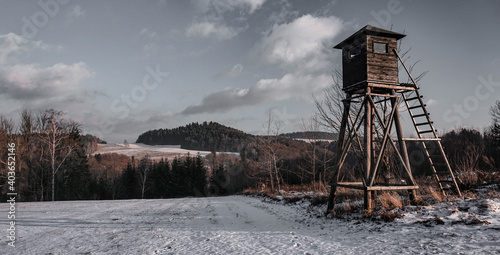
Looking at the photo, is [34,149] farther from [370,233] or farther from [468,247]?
[468,247]

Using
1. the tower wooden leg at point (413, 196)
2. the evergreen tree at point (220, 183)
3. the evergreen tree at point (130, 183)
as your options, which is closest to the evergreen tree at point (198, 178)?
the evergreen tree at point (220, 183)

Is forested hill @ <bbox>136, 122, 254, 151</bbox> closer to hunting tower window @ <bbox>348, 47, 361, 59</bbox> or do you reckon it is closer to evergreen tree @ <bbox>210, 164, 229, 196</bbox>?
evergreen tree @ <bbox>210, 164, 229, 196</bbox>

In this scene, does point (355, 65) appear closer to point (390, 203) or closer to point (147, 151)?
point (390, 203)

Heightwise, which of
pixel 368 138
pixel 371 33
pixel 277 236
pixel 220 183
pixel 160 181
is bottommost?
pixel 220 183

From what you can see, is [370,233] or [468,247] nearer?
[468,247]

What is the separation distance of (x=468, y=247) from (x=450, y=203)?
11.5ft

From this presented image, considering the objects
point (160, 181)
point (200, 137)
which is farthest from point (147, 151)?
point (160, 181)

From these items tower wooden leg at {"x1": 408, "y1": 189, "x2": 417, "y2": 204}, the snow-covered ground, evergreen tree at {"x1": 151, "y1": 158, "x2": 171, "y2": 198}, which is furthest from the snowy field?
the snow-covered ground

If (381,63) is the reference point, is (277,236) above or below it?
below

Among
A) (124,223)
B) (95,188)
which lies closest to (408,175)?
(124,223)

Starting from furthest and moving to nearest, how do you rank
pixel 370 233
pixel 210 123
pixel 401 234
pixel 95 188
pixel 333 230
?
pixel 210 123
pixel 95 188
pixel 333 230
pixel 370 233
pixel 401 234

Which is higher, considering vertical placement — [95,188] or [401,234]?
[401,234]

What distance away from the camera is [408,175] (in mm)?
10125

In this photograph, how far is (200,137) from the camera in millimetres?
165375
